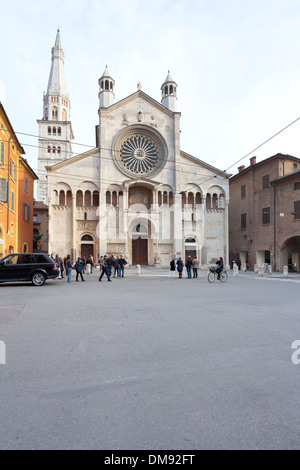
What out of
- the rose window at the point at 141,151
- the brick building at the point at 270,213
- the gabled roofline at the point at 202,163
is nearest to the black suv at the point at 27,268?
the rose window at the point at 141,151

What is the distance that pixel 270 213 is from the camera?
3047 cm

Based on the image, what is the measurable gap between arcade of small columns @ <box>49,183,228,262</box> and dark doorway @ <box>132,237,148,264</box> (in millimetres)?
4225

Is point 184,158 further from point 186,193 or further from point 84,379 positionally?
point 84,379

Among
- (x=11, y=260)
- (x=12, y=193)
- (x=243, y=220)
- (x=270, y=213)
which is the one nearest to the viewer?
(x=11, y=260)

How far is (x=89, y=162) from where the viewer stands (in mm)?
32500

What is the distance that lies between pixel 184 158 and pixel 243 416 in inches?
1356

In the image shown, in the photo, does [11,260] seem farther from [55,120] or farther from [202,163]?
[55,120]

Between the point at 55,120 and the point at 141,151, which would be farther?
the point at 55,120

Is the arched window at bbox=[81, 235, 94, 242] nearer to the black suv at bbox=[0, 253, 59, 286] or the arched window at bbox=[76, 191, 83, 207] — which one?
the arched window at bbox=[76, 191, 83, 207]

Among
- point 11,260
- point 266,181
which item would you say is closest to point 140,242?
point 266,181

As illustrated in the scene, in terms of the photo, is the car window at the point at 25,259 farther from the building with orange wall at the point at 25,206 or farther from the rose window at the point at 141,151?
the rose window at the point at 141,151

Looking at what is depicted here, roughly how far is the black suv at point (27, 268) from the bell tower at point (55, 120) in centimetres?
4742

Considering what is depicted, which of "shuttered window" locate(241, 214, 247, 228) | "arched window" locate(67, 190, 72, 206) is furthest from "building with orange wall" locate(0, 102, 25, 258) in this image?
"shuttered window" locate(241, 214, 247, 228)

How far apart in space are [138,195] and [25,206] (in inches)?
517
